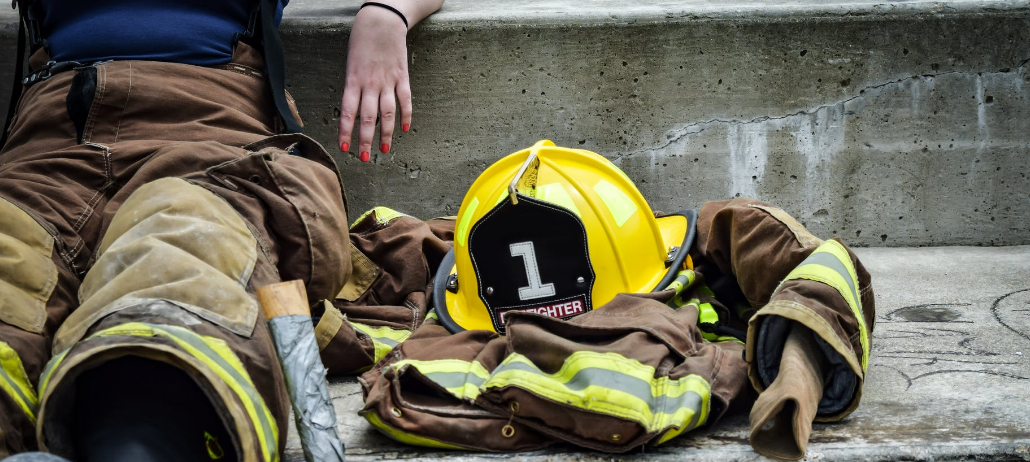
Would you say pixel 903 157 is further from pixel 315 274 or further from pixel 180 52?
pixel 180 52

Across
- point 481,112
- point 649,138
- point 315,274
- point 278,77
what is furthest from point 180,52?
point 649,138

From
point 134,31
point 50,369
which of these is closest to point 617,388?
point 50,369

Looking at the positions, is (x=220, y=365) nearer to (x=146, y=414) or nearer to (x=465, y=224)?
(x=146, y=414)

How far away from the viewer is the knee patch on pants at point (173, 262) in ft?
4.60

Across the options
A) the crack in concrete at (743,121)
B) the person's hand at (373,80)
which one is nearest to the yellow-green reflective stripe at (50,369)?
the person's hand at (373,80)

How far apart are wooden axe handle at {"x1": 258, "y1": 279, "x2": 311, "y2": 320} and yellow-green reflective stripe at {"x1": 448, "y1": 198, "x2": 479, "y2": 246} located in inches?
35.1

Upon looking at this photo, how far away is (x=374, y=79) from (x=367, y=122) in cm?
14

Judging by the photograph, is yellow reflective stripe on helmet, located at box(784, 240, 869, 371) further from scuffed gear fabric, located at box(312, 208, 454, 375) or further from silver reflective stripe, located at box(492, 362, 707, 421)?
scuffed gear fabric, located at box(312, 208, 454, 375)

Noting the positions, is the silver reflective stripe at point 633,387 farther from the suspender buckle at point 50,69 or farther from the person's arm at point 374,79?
the suspender buckle at point 50,69

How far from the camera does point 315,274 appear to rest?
198 centimetres

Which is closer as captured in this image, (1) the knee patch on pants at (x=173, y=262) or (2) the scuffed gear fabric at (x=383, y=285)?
(1) the knee patch on pants at (x=173, y=262)

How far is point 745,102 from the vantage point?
306 cm

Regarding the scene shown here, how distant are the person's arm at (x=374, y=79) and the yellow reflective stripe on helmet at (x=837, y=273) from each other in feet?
3.93

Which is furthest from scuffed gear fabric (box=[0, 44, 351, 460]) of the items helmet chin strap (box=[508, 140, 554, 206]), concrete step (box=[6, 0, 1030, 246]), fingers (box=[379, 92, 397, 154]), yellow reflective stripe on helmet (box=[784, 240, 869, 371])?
yellow reflective stripe on helmet (box=[784, 240, 869, 371])
